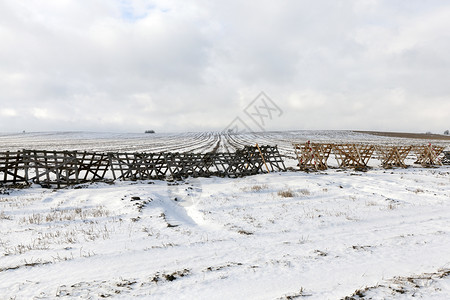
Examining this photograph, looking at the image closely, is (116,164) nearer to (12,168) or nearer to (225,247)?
(12,168)

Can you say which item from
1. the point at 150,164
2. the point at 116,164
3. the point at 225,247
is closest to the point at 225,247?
the point at 225,247

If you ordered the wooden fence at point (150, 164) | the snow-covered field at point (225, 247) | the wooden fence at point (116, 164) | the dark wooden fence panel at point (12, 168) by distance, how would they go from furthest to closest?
the wooden fence at point (150, 164) → the wooden fence at point (116, 164) → the dark wooden fence panel at point (12, 168) → the snow-covered field at point (225, 247)

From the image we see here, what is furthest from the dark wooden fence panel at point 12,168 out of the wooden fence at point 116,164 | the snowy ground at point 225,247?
the snowy ground at point 225,247

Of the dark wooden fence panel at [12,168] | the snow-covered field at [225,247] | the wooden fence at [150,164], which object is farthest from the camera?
the wooden fence at [150,164]

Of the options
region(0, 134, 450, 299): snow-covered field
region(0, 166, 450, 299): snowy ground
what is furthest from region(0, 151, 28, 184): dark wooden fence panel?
region(0, 166, 450, 299): snowy ground

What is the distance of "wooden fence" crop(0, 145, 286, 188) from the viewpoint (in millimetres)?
14016

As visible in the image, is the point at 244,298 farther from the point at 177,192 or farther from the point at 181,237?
the point at 177,192

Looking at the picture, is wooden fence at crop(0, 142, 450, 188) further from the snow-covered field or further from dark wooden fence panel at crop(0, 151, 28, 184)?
the snow-covered field

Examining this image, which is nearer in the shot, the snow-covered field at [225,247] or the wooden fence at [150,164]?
the snow-covered field at [225,247]

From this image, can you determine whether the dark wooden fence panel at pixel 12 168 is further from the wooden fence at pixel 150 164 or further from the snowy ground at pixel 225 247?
the snowy ground at pixel 225 247

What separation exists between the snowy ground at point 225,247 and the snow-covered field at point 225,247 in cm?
3

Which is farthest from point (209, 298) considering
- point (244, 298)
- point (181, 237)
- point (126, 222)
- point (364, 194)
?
point (364, 194)

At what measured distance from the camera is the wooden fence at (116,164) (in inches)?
552

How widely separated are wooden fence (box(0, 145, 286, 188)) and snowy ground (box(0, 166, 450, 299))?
4.06m
